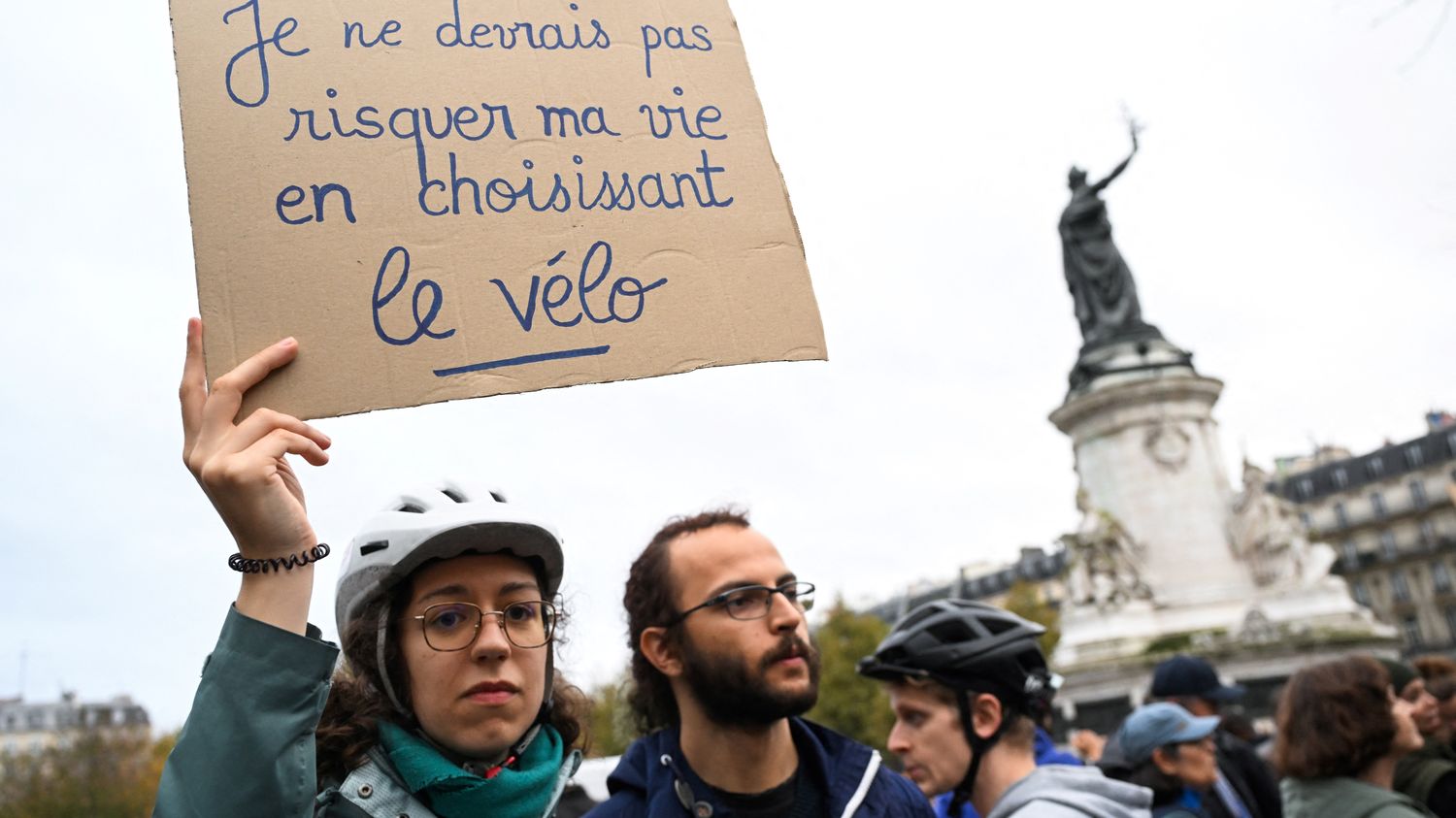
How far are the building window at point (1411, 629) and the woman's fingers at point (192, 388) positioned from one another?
64976mm

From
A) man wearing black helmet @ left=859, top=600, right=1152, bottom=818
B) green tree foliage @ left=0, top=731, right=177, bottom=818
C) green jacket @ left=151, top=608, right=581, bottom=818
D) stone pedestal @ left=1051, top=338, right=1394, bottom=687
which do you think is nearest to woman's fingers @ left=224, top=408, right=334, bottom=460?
green jacket @ left=151, top=608, right=581, bottom=818

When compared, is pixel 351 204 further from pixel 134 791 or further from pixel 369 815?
pixel 134 791

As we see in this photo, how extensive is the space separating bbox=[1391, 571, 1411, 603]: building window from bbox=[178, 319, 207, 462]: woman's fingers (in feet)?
221

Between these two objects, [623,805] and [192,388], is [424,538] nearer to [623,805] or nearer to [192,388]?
[192,388]

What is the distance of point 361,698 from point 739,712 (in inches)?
43.7

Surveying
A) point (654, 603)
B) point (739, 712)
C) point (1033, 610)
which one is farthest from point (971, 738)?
point (1033, 610)

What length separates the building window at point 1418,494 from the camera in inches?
2322

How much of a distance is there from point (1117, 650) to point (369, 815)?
55.3 ft

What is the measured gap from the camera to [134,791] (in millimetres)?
40250

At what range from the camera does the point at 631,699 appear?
12.1 ft

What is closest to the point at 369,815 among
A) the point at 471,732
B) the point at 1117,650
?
the point at 471,732

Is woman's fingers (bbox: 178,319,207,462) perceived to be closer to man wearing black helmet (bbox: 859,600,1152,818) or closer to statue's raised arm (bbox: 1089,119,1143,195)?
man wearing black helmet (bbox: 859,600,1152,818)

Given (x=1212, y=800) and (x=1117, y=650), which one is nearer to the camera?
(x=1212, y=800)

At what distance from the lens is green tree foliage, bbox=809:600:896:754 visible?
40.9 m
